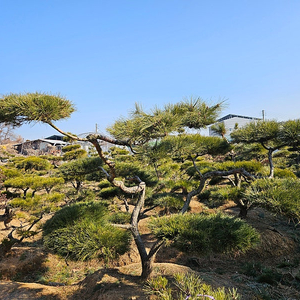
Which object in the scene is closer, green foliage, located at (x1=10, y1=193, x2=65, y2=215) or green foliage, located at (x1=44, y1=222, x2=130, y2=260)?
green foliage, located at (x1=44, y1=222, x2=130, y2=260)

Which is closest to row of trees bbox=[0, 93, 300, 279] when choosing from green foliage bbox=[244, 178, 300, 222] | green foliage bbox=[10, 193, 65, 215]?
green foliage bbox=[244, 178, 300, 222]

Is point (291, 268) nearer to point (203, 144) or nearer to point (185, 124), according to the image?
point (203, 144)

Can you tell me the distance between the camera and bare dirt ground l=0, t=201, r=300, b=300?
2.69m

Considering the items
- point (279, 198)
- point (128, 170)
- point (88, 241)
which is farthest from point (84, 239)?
point (128, 170)

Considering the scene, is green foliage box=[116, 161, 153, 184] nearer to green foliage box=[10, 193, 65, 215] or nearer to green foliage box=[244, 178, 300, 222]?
green foliage box=[10, 193, 65, 215]

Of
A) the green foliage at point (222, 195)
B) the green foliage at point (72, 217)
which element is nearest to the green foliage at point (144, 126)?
the green foliage at point (72, 217)

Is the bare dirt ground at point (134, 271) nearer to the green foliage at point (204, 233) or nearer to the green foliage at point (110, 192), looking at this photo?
the green foliage at point (204, 233)

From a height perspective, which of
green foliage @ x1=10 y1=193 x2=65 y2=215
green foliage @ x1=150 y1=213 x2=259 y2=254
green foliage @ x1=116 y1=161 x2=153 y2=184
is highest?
green foliage @ x1=116 y1=161 x2=153 y2=184

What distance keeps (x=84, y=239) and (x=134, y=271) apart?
1.32m

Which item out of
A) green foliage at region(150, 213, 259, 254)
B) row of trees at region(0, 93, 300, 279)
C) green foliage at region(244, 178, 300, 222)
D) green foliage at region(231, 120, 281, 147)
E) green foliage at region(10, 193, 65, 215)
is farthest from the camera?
green foliage at region(10, 193, 65, 215)

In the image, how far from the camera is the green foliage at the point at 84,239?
218 centimetres

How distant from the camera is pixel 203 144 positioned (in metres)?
4.20

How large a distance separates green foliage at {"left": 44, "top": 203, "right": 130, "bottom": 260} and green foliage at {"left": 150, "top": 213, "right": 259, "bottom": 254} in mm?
508

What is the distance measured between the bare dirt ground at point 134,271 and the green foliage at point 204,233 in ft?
2.78
